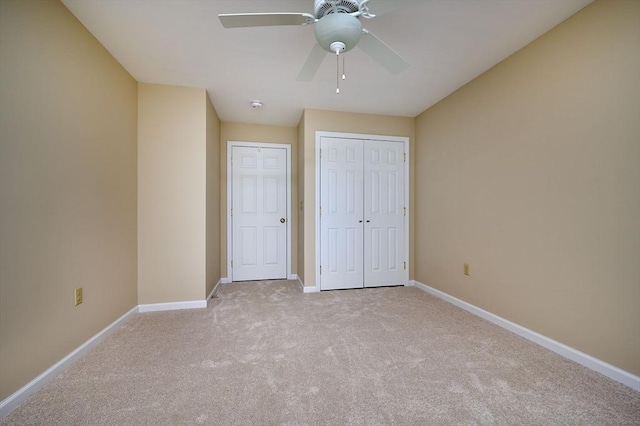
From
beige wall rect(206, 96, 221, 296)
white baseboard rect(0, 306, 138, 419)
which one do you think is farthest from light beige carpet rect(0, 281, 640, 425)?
beige wall rect(206, 96, 221, 296)

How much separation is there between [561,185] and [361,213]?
6.83ft

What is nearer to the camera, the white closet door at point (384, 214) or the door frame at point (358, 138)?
the door frame at point (358, 138)

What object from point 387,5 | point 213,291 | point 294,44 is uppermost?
point 294,44

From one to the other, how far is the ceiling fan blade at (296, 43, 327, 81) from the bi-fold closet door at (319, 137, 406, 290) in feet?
5.35

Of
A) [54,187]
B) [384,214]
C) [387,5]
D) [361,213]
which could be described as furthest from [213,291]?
[387,5]

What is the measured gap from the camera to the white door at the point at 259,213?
4.03 metres

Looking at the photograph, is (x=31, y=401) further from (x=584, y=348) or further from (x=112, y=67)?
(x=584, y=348)

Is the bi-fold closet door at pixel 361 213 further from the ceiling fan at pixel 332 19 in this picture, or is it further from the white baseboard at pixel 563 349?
the ceiling fan at pixel 332 19

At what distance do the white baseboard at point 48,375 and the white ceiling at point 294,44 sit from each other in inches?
91.3

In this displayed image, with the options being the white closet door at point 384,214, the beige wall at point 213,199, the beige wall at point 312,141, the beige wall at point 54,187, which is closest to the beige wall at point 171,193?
the beige wall at point 213,199

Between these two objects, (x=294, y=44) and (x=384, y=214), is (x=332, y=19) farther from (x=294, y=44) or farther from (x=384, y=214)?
(x=384, y=214)

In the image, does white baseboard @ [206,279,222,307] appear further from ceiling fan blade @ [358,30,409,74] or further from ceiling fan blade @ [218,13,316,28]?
ceiling fan blade @ [358,30,409,74]

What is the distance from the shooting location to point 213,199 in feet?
11.3

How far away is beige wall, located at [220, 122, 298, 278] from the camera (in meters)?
3.96
